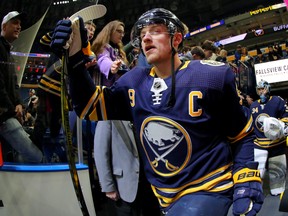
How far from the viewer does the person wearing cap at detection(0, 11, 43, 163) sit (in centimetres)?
198

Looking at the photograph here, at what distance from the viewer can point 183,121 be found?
1.34m

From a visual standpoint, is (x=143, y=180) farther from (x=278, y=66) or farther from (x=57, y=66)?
(x=278, y=66)

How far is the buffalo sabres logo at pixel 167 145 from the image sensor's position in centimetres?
134

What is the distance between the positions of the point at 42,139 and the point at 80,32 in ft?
2.97

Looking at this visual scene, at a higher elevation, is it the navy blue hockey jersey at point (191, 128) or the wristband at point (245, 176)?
the navy blue hockey jersey at point (191, 128)

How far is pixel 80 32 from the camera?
1.42 m

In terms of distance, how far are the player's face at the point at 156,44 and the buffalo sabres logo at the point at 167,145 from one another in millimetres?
258

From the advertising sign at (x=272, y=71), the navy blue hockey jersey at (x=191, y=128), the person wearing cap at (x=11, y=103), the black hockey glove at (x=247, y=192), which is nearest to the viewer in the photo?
the black hockey glove at (x=247, y=192)

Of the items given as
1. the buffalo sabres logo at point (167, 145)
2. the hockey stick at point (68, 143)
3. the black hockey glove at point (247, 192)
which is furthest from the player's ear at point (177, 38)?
the black hockey glove at point (247, 192)

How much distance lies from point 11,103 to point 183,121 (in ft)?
3.70

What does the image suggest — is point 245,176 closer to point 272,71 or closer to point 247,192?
point 247,192

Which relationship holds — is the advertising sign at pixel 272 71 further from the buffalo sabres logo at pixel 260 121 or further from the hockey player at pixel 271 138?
the buffalo sabres logo at pixel 260 121

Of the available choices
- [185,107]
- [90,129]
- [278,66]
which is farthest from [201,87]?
[278,66]

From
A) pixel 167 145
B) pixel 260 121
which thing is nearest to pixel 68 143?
pixel 167 145
